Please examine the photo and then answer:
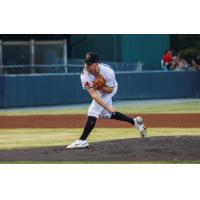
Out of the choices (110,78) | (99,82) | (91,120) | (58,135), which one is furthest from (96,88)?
(58,135)

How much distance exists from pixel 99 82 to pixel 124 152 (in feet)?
3.91

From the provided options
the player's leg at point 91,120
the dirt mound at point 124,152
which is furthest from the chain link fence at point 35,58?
the player's leg at point 91,120

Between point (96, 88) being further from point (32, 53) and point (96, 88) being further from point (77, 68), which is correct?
point (77, 68)

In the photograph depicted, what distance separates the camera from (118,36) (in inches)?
981

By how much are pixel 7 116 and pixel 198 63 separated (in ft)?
28.7

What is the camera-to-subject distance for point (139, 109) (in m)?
20.3

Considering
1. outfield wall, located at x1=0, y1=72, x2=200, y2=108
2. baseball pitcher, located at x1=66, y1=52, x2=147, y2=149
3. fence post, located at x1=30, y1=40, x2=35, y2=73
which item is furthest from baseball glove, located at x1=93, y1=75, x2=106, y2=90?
fence post, located at x1=30, y1=40, x2=35, y2=73

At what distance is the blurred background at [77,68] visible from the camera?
71.4 feet

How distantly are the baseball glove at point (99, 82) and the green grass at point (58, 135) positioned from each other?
175 cm

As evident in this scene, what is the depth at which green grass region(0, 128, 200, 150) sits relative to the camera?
42.6ft

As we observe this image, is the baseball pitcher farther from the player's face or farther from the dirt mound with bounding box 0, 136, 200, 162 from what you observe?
the dirt mound with bounding box 0, 136, 200, 162

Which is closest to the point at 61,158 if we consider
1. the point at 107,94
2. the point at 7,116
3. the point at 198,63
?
the point at 107,94

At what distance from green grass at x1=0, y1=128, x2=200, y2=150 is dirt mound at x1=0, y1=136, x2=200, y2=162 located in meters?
1.13

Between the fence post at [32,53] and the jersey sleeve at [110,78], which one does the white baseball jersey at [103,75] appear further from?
the fence post at [32,53]
